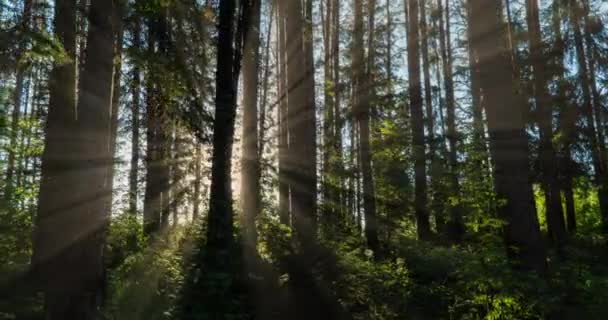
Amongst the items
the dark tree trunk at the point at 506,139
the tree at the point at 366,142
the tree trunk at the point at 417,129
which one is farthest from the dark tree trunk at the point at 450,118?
the tree at the point at 366,142

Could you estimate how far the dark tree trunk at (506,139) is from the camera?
675 centimetres

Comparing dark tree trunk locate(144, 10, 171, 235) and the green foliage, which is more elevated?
dark tree trunk locate(144, 10, 171, 235)

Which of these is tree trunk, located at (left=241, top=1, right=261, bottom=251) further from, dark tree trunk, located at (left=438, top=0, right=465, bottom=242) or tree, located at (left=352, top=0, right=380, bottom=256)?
dark tree trunk, located at (left=438, top=0, right=465, bottom=242)

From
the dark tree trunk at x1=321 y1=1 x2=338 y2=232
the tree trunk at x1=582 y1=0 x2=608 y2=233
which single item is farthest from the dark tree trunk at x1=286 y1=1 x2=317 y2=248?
the tree trunk at x1=582 y1=0 x2=608 y2=233

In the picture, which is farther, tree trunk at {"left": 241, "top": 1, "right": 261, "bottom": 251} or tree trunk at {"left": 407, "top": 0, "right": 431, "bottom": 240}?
tree trunk at {"left": 407, "top": 0, "right": 431, "bottom": 240}

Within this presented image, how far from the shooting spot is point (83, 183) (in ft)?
21.2

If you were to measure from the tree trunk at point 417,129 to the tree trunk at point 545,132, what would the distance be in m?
3.27

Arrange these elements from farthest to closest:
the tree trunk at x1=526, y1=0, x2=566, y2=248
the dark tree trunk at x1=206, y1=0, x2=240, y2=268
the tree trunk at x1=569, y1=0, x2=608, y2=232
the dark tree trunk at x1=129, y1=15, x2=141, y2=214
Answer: the tree trunk at x1=569, y1=0, x2=608, y2=232 < the tree trunk at x1=526, y1=0, x2=566, y2=248 < the dark tree trunk at x1=129, y1=15, x2=141, y2=214 < the dark tree trunk at x1=206, y1=0, x2=240, y2=268

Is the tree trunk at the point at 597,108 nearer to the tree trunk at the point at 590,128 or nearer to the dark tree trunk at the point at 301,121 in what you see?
the tree trunk at the point at 590,128

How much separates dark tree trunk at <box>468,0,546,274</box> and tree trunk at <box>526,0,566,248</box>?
597 centimetres

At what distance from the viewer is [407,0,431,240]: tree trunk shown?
10961 mm

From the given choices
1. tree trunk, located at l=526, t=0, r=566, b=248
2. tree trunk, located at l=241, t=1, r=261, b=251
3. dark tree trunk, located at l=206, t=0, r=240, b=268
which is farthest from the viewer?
tree trunk, located at l=526, t=0, r=566, b=248

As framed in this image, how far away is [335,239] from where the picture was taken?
31.7ft

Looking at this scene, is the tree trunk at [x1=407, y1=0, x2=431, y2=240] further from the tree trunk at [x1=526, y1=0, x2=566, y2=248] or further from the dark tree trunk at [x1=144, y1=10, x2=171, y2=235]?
the dark tree trunk at [x1=144, y1=10, x2=171, y2=235]
